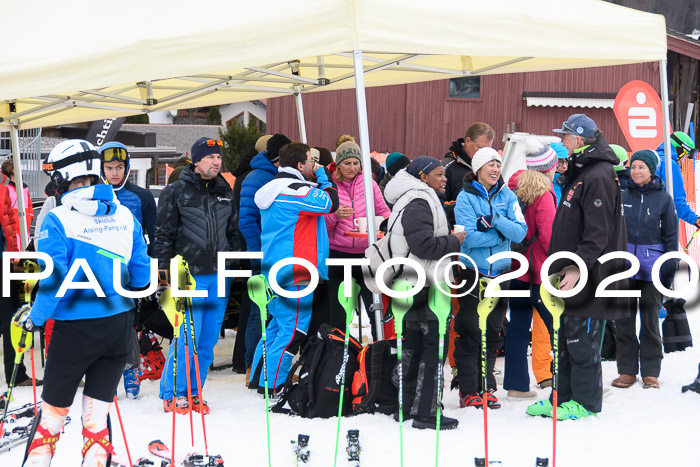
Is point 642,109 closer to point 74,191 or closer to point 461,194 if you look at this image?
point 461,194

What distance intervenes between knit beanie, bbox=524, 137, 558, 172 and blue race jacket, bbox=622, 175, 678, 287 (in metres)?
0.62

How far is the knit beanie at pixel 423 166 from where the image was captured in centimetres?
468

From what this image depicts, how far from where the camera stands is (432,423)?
454 centimetres

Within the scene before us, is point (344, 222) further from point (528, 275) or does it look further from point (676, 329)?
point (676, 329)

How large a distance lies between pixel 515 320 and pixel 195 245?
2136mm

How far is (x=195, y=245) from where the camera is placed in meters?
4.91

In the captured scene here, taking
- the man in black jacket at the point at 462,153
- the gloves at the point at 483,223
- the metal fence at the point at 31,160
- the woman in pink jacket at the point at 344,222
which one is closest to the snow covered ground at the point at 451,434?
the woman in pink jacket at the point at 344,222

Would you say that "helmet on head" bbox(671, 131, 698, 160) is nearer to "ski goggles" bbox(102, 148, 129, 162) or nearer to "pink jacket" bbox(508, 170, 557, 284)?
"pink jacket" bbox(508, 170, 557, 284)

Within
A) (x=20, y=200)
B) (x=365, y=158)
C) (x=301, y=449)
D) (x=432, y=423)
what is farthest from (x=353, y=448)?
(x=20, y=200)

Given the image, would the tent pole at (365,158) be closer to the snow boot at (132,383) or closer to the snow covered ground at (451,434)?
the snow covered ground at (451,434)

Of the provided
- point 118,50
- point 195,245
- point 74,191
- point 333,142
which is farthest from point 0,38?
point 333,142

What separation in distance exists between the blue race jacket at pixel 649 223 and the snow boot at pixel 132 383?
3492 mm

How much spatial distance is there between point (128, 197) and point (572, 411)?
3089mm

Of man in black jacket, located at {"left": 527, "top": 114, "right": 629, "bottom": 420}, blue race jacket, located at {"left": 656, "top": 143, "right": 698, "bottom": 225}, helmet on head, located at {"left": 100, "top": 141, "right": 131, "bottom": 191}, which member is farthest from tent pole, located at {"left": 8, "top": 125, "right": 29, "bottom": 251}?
blue race jacket, located at {"left": 656, "top": 143, "right": 698, "bottom": 225}
